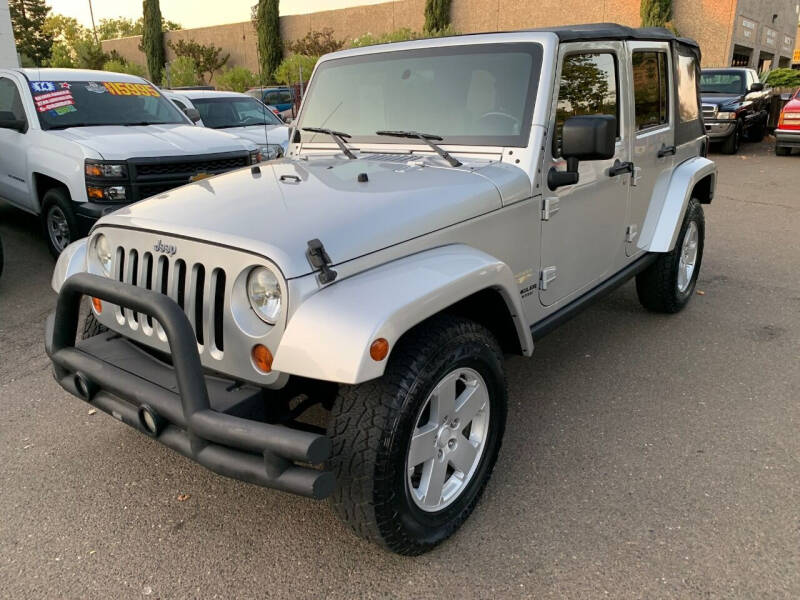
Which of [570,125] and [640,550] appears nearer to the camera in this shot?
[640,550]

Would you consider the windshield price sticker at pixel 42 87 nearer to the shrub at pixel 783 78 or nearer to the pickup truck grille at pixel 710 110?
the pickup truck grille at pixel 710 110

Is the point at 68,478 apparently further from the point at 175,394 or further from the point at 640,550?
the point at 640,550

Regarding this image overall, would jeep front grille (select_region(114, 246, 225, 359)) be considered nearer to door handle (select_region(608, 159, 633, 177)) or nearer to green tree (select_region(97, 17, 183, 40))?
door handle (select_region(608, 159, 633, 177))

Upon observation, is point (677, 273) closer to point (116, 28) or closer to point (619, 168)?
point (619, 168)

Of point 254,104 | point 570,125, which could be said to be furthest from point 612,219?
point 254,104

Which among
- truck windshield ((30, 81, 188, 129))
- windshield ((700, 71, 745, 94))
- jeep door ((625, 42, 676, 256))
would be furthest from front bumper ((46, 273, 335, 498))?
windshield ((700, 71, 745, 94))

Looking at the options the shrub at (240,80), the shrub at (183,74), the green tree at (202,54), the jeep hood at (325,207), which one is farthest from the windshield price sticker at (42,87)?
the green tree at (202,54)

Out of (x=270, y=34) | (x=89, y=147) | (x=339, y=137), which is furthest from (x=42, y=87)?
(x=270, y=34)

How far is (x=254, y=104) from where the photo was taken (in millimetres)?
10250

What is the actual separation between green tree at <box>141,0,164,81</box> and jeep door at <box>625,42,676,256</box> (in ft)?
126

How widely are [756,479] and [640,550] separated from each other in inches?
32.1

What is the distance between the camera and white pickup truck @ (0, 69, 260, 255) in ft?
18.2

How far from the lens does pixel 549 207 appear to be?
10.1ft

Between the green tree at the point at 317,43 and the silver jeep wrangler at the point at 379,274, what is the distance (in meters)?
30.9
